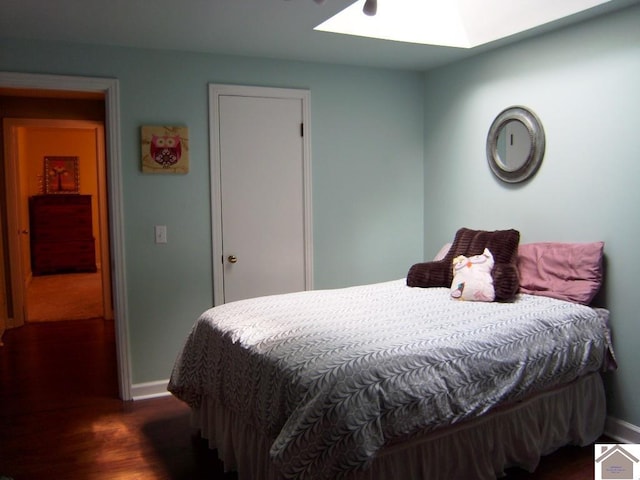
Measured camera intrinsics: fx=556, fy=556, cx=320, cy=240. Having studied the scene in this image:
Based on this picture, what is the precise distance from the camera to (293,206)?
406cm

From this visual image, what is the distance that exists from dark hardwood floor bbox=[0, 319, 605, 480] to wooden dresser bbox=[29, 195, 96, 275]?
4639 millimetres

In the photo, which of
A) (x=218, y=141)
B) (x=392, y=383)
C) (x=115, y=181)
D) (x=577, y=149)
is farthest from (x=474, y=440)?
(x=115, y=181)

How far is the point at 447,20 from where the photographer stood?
12.3 feet

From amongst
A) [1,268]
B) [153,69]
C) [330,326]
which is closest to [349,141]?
[153,69]

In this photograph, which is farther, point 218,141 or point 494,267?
point 218,141

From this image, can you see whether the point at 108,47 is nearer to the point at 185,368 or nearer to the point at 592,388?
the point at 185,368

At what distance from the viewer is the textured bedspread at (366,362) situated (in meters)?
1.98

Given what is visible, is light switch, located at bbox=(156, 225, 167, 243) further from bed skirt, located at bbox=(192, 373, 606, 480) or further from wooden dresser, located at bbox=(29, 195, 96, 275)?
wooden dresser, located at bbox=(29, 195, 96, 275)

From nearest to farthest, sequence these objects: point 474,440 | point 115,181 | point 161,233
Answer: point 474,440, point 115,181, point 161,233

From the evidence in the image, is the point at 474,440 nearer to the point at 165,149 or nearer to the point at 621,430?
the point at 621,430

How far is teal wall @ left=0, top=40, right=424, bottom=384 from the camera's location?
11.8ft

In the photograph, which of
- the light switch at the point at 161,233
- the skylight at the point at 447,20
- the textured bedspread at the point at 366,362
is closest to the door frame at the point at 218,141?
the light switch at the point at 161,233

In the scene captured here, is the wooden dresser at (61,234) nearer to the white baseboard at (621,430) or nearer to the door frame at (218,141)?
the door frame at (218,141)

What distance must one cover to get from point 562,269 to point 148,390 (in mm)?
2718
